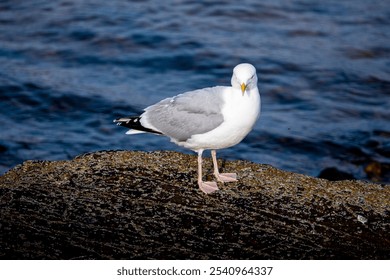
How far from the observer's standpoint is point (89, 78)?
11.0 m

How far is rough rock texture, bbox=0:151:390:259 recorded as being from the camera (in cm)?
459

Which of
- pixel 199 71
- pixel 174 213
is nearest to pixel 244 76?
pixel 174 213

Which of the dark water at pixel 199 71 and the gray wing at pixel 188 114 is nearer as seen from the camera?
the gray wing at pixel 188 114

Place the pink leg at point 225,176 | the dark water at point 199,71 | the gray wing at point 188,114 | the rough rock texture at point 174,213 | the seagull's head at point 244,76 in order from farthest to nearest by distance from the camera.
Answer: the dark water at point 199,71 → the pink leg at point 225,176 → the gray wing at point 188,114 → the seagull's head at point 244,76 → the rough rock texture at point 174,213

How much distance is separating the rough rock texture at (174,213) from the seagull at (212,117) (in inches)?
10.1

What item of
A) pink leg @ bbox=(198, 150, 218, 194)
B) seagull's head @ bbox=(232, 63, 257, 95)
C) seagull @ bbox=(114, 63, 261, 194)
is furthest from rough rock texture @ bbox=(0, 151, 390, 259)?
seagull's head @ bbox=(232, 63, 257, 95)

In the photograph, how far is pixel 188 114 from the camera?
18.9ft

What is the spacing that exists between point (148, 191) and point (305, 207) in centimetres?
Result: 122

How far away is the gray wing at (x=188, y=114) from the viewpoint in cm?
558

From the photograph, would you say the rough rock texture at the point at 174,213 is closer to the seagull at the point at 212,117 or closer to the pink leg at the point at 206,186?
the pink leg at the point at 206,186

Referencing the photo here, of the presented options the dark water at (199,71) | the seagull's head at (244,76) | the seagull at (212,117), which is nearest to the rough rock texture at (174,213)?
the seagull at (212,117)

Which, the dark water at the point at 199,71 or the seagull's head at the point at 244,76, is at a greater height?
the seagull's head at the point at 244,76

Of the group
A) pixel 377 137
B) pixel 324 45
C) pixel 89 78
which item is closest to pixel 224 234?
pixel 377 137

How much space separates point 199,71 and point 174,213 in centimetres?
661
